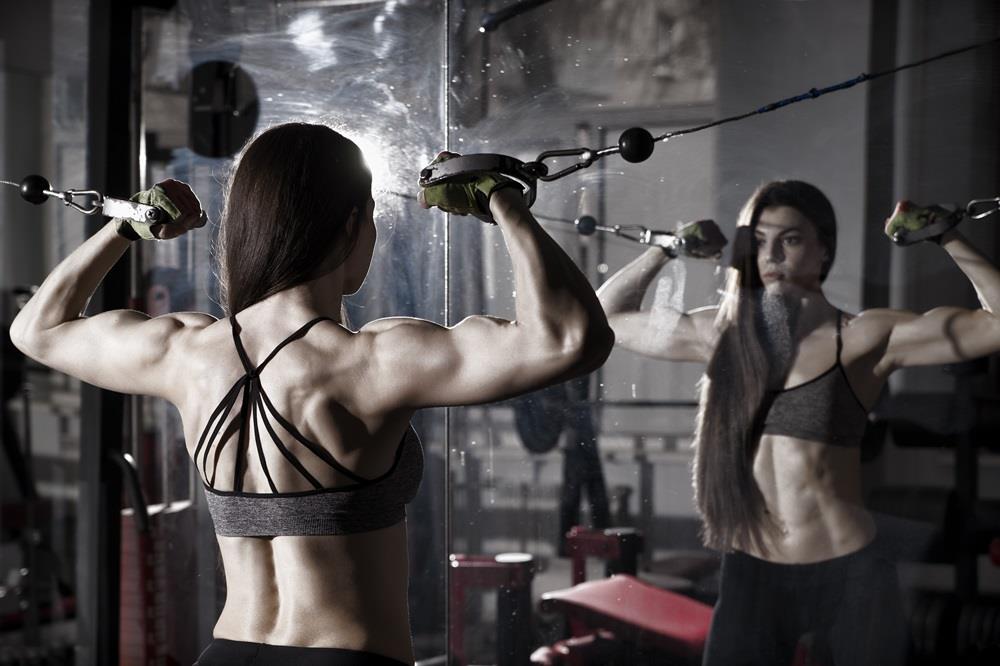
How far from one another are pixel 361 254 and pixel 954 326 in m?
1.32

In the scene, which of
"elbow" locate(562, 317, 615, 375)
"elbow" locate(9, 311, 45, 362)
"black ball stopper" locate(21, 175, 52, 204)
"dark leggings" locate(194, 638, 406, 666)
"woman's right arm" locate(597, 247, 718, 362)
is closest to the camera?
"elbow" locate(562, 317, 615, 375)

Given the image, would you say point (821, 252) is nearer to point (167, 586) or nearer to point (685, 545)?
point (685, 545)

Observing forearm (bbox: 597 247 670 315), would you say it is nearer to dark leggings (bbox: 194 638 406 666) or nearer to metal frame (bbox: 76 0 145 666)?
dark leggings (bbox: 194 638 406 666)

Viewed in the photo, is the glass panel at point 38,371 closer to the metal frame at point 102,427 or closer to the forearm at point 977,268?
the metal frame at point 102,427

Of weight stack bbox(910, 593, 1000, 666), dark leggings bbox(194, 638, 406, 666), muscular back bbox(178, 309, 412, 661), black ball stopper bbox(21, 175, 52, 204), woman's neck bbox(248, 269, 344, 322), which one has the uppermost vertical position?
black ball stopper bbox(21, 175, 52, 204)

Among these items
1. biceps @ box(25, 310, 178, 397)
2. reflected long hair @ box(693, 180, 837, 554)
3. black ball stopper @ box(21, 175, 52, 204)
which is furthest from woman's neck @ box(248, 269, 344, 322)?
reflected long hair @ box(693, 180, 837, 554)

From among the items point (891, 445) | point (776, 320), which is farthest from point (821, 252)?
point (891, 445)

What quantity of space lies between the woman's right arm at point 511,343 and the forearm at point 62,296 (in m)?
0.63

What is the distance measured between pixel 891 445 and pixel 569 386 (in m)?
0.74

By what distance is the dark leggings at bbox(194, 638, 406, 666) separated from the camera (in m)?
1.49

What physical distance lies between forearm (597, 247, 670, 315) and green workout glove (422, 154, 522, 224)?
875 millimetres

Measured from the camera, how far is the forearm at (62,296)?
5.87 feet

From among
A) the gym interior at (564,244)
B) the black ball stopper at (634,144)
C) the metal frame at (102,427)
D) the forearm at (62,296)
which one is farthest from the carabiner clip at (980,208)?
the metal frame at (102,427)

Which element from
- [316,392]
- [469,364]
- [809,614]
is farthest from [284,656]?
[809,614]
